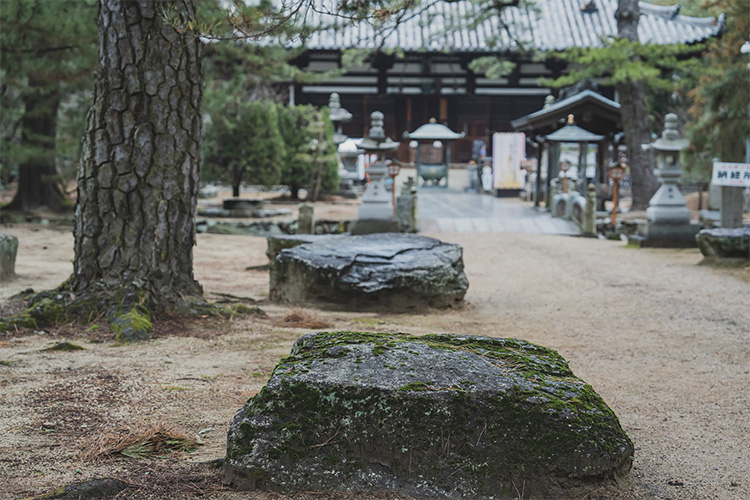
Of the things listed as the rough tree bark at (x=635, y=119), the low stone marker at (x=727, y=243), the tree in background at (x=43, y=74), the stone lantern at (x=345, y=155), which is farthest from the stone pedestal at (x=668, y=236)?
the stone lantern at (x=345, y=155)

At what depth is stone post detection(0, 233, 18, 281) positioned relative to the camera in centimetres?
631

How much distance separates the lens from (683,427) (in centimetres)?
314

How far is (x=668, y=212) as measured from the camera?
1129cm

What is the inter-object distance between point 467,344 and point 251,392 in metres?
1.02

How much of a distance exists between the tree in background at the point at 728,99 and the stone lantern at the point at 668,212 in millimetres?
949

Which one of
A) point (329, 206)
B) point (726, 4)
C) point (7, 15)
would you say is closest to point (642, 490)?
point (7, 15)

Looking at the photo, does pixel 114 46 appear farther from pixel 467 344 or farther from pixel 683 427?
pixel 683 427

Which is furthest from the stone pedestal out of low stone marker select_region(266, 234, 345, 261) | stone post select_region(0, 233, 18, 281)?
stone post select_region(0, 233, 18, 281)

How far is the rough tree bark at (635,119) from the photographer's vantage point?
16.1 meters

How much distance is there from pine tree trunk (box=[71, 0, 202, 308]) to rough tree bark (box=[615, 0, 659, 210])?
→ 13.6 meters

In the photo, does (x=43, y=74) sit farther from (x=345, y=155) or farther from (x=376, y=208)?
(x=345, y=155)

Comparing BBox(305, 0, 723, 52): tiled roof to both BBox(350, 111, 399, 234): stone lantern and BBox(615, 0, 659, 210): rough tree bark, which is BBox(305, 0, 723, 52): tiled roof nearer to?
BBox(615, 0, 659, 210): rough tree bark

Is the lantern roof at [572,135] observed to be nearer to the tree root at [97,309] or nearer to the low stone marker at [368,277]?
the low stone marker at [368,277]

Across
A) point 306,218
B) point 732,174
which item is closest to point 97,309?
point 306,218
